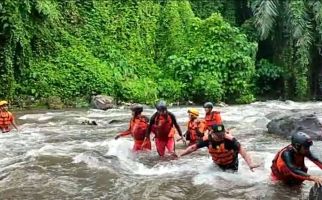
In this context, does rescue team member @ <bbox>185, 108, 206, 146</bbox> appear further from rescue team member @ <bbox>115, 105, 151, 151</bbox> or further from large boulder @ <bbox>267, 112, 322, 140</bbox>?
large boulder @ <bbox>267, 112, 322, 140</bbox>

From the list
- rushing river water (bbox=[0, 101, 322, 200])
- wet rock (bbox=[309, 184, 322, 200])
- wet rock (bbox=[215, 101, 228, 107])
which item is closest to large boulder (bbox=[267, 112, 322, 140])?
rushing river water (bbox=[0, 101, 322, 200])

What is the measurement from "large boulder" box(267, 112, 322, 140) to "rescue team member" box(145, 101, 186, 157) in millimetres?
3442

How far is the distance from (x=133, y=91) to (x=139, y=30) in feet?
13.8

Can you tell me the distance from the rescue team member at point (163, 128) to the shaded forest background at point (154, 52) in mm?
9625

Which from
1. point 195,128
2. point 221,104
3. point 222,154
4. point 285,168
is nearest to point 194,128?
point 195,128

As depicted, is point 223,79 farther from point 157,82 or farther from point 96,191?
point 96,191

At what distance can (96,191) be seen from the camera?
23.7 feet

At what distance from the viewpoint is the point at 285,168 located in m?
7.03

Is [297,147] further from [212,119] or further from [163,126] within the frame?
[212,119]

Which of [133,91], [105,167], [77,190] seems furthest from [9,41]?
[77,190]

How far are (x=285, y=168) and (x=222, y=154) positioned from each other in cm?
106

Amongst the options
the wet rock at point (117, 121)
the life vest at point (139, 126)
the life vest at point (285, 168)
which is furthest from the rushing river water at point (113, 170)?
the wet rock at point (117, 121)

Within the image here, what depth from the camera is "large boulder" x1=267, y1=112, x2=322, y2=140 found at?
11.5 m

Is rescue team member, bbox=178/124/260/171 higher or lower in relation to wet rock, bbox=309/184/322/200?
higher
